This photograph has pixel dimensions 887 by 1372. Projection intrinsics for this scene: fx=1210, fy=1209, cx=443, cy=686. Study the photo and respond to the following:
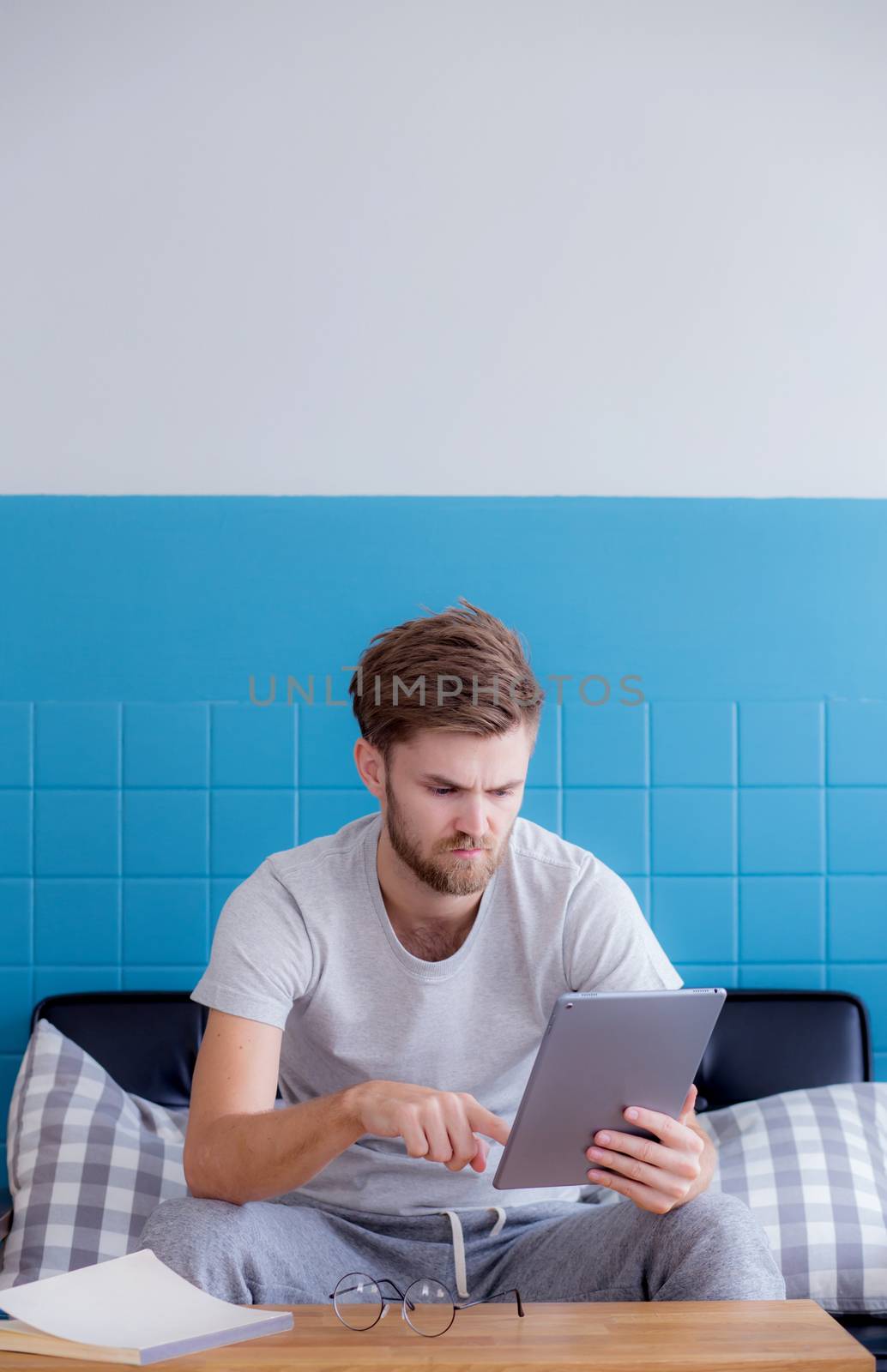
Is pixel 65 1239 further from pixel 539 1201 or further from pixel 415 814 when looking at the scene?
pixel 415 814

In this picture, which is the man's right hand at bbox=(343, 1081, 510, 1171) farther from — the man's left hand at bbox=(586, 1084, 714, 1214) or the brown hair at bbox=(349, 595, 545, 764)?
the brown hair at bbox=(349, 595, 545, 764)

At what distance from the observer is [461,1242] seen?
152 centimetres

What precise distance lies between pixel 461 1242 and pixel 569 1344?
442 mm

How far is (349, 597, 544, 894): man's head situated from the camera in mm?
1574

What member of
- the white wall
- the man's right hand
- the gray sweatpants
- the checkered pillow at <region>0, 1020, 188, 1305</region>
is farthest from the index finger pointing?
the white wall

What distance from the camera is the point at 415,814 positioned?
5.26 feet

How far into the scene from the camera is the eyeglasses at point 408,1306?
Result: 1.15m

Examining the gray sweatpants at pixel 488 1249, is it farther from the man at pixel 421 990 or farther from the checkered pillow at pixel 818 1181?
the checkered pillow at pixel 818 1181

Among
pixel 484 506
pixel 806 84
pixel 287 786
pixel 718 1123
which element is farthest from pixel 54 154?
pixel 718 1123

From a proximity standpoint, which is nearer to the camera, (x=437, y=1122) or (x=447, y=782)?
(x=437, y=1122)

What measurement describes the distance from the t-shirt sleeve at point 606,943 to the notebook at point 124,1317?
0.63m

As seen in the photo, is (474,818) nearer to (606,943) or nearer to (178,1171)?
(606,943)

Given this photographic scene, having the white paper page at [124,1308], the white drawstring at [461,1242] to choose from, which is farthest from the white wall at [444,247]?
the white paper page at [124,1308]

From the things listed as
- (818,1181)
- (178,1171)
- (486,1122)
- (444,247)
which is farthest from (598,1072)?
(444,247)
